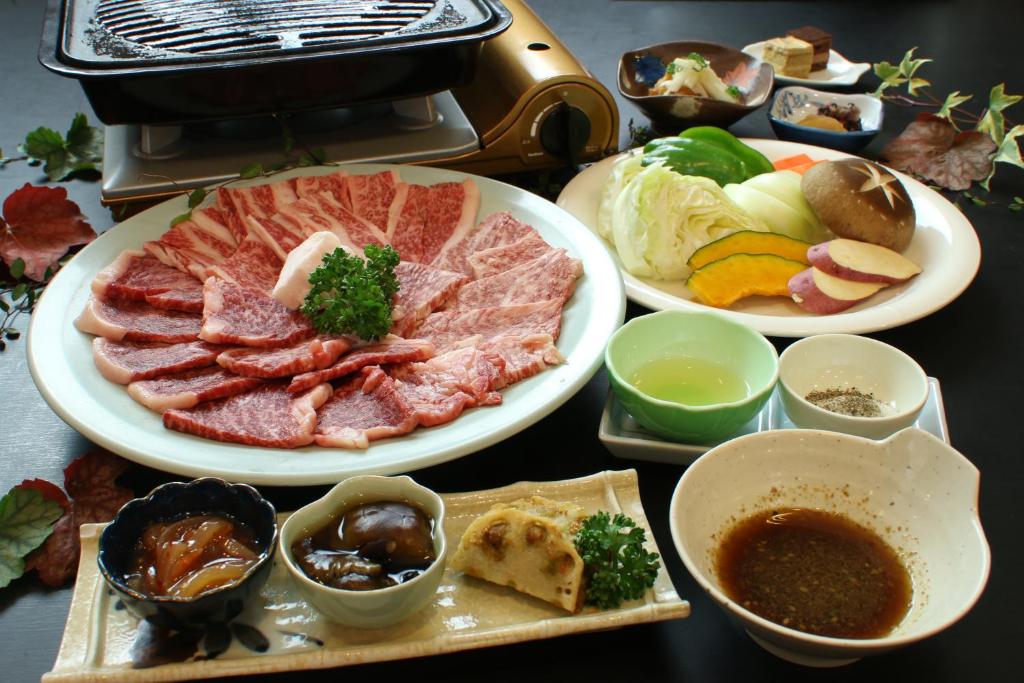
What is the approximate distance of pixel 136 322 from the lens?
5.97 ft

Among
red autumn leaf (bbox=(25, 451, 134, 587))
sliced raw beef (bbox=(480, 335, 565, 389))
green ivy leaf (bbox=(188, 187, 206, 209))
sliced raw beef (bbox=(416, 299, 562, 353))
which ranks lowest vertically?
red autumn leaf (bbox=(25, 451, 134, 587))

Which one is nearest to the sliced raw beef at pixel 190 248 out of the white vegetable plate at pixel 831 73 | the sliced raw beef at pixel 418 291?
the sliced raw beef at pixel 418 291

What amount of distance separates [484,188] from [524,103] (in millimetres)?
299

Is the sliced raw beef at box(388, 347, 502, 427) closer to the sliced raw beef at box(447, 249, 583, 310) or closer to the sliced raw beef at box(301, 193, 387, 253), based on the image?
the sliced raw beef at box(447, 249, 583, 310)

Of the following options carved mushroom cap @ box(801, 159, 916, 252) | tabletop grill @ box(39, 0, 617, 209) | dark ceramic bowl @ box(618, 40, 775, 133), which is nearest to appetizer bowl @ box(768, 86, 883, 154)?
dark ceramic bowl @ box(618, 40, 775, 133)

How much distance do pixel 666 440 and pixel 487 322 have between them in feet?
1.58

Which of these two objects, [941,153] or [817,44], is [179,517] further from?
[817,44]

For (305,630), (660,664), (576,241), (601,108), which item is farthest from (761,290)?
(305,630)

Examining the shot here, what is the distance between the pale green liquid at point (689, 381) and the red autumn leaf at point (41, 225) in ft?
5.19

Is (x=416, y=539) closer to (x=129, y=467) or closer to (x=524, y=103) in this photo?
(x=129, y=467)

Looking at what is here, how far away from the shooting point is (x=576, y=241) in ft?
6.73

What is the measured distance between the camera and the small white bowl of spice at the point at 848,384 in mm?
1553

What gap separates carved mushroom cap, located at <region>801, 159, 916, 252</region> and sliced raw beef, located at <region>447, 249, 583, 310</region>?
0.74m

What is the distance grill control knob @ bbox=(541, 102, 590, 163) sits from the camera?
241 centimetres
